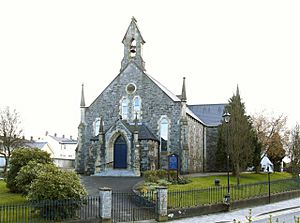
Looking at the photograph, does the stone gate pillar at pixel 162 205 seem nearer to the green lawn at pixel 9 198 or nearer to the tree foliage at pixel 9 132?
the green lawn at pixel 9 198

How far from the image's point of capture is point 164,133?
39.7 m

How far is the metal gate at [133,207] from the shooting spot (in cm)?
1912

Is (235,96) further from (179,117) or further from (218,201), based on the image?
(218,201)

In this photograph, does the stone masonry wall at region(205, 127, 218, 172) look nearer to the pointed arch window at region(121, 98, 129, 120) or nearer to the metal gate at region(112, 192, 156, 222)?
the pointed arch window at region(121, 98, 129, 120)

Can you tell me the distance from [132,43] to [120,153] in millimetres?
12684

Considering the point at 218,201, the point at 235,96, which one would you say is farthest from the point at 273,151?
the point at 218,201

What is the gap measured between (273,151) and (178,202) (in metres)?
33.0

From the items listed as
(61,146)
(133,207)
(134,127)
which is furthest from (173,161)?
(61,146)

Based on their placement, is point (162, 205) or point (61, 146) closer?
point (162, 205)

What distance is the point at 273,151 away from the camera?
51344 millimetres

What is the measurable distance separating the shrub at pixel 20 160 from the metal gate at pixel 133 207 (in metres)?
5.47

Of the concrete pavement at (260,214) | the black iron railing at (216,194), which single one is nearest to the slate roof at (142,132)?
the black iron railing at (216,194)

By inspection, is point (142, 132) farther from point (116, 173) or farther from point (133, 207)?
point (133, 207)

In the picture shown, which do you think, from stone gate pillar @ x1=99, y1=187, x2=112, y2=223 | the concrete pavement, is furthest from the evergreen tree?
stone gate pillar @ x1=99, y1=187, x2=112, y2=223
